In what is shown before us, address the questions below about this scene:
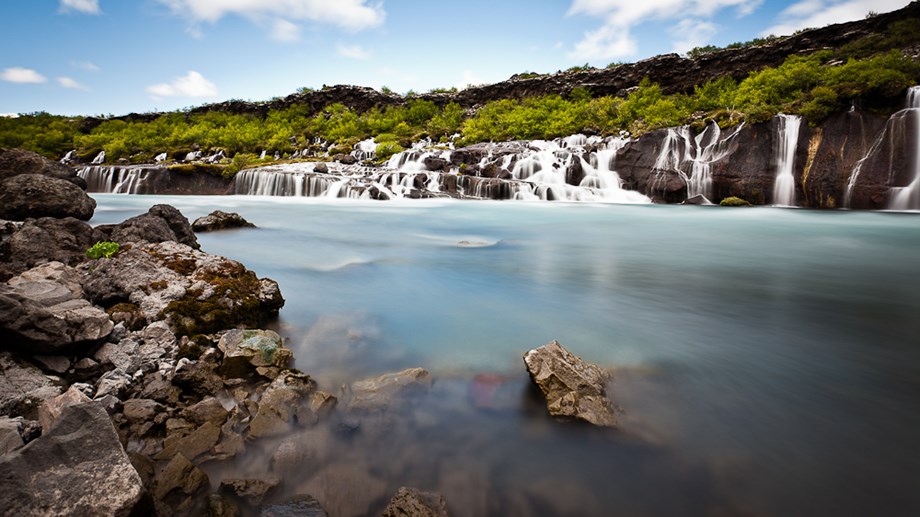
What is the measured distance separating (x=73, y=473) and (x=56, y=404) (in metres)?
0.80

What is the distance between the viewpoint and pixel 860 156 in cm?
1487

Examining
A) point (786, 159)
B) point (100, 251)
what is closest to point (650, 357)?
point (100, 251)

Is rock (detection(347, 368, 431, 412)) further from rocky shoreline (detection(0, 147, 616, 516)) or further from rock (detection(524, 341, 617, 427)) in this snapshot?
rock (detection(524, 341, 617, 427))

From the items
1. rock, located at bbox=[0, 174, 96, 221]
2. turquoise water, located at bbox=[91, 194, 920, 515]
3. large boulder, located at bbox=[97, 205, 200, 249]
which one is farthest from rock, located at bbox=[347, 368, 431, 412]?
rock, located at bbox=[0, 174, 96, 221]

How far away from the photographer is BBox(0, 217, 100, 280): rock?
440 centimetres

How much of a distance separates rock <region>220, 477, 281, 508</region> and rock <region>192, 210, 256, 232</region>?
928 centimetres

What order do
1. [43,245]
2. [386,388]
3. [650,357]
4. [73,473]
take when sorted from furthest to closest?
1. [43,245]
2. [650,357]
3. [386,388]
4. [73,473]

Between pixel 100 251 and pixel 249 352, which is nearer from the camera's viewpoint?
pixel 249 352

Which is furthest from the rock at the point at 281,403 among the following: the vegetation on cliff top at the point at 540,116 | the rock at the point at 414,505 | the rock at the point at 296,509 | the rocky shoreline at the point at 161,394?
the vegetation on cliff top at the point at 540,116

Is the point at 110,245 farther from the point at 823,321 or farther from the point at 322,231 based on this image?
the point at 823,321

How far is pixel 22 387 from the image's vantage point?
2521mm

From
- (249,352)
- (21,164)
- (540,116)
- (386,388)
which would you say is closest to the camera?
(386,388)

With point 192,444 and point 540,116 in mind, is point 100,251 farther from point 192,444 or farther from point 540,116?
point 540,116

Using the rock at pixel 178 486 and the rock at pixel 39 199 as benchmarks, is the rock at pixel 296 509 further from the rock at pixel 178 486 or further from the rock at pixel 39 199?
the rock at pixel 39 199
